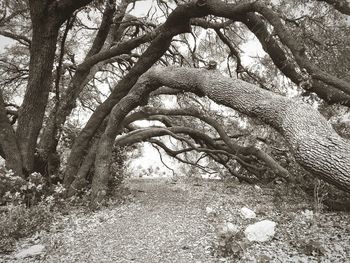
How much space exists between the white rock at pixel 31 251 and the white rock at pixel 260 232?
265 cm

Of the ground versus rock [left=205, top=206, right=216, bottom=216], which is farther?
rock [left=205, top=206, right=216, bottom=216]

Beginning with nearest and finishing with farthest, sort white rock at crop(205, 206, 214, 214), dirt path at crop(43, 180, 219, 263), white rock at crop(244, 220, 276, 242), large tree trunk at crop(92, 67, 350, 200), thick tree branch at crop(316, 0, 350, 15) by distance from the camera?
large tree trunk at crop(92, 67, 350, 200), dirt path at crop(43, 180, 219, 263), white rock at crop(244, 220, 276, 242), thick tree branch at crop(316, 0, 350, 15), white rock at crop(205, 206, 214, 214)

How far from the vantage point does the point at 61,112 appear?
774 cm

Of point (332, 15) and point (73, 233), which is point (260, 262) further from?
point (332, 15)

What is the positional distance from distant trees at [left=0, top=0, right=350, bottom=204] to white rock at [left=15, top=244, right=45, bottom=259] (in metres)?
2.35

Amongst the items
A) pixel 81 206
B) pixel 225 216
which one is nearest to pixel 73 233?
pixel 81 206

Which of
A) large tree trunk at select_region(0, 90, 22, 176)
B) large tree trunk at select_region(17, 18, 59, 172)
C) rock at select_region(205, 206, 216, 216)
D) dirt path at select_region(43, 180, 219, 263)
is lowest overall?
dirt path at select_region(43, 180, 219, 263)

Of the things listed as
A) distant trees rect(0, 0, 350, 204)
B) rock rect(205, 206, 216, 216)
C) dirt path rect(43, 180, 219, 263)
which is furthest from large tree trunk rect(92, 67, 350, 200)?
rock rect(205, 206, 216, 216)

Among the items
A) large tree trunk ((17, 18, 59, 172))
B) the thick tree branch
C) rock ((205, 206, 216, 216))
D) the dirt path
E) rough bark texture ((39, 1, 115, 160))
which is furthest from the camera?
rough bark texture ((39, 1, 115, 160))

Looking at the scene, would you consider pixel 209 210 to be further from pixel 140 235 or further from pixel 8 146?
pixel 8 146

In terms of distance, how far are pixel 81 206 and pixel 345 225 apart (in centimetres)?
466

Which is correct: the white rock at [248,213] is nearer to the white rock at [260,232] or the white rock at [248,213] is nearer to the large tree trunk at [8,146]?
the white rock at [260,232]

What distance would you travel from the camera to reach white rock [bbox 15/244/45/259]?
4.17m

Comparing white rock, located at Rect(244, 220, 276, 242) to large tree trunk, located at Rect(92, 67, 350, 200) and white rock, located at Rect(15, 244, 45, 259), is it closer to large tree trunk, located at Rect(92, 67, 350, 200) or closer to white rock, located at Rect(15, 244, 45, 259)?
large tree trunk, located at Rect(92, 67, 350, 200)
